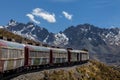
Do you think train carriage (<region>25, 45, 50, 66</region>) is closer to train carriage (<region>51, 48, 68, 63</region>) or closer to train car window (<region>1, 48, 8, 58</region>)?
train carriage (<region>51, 48, 68, 63</region>)

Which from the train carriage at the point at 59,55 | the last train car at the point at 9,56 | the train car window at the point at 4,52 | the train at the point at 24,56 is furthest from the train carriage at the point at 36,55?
the train car window at the point at 4,52

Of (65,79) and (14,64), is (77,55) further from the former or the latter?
(14,64)

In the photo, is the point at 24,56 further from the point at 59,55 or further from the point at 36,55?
the point at 59,55

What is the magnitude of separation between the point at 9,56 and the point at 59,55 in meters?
42.7

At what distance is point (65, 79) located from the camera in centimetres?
5791

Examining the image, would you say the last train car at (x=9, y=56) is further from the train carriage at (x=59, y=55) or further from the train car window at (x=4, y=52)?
the train carriage at (x=59, y=55)

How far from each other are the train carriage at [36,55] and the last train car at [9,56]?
4784 millimetres

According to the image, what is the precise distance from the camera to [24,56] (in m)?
46.3

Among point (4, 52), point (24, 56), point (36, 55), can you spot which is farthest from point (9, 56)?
point (36, 55)

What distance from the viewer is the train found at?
110ft

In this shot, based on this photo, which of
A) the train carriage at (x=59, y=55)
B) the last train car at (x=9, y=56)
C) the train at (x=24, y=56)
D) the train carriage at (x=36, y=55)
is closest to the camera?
the last train car at (x=9, y=56)

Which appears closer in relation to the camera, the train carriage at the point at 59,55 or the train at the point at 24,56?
the train at the point at 24,56

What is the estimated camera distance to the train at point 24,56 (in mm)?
33500

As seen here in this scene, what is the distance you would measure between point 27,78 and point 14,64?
13.7 feet
